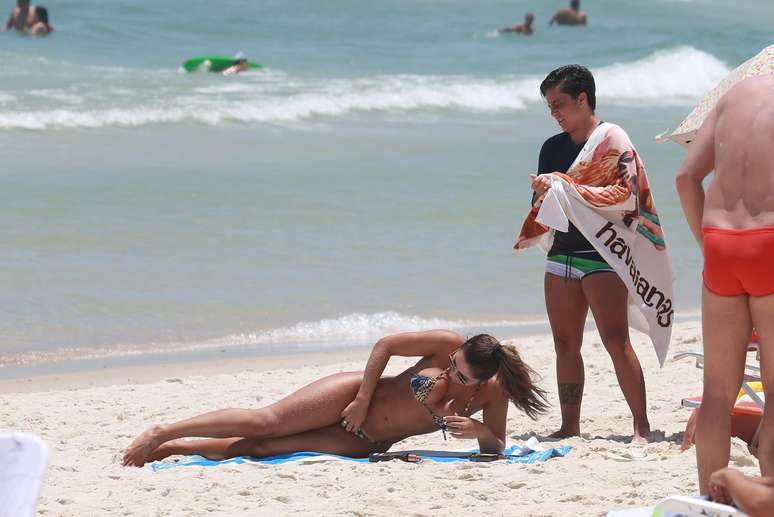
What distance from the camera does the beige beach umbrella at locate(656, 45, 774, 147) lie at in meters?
4.51

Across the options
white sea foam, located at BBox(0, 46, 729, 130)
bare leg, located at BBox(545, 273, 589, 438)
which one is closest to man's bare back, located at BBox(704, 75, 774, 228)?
bare leg, located at BBox(545, 273, 589, 438)

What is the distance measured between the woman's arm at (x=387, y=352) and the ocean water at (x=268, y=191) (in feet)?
7.89

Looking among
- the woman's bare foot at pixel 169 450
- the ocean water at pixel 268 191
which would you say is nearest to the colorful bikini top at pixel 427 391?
the woman's bare foot at pixel 169 450

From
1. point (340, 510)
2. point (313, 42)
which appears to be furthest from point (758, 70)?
point (313, 42)

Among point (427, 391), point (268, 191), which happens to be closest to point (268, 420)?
point (427, 391)

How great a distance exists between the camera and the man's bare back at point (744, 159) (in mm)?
3732

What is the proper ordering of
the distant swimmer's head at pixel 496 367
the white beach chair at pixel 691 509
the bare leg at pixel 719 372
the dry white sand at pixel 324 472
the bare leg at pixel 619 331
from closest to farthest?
the white beach chair at pixel 691 509
the bare leg at pixel 719 372
the dry white sand at pixel 324 472
the distant swimmer's head at pixel 496 367
the bare leg at pixel 619 331

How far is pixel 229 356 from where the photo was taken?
7.61 metres

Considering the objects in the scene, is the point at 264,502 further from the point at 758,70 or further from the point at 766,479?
the point at 758,70

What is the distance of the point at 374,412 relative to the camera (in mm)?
5445

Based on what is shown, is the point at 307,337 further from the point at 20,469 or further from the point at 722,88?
the point at 20,469

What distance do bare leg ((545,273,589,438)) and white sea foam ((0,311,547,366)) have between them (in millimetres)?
2265

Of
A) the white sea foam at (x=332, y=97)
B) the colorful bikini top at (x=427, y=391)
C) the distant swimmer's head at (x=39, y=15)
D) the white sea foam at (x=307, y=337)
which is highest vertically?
the distant swimmer's head at (x=39, y=15)

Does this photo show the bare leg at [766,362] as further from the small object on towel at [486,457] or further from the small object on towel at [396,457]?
the small object on towel at [396,457]
